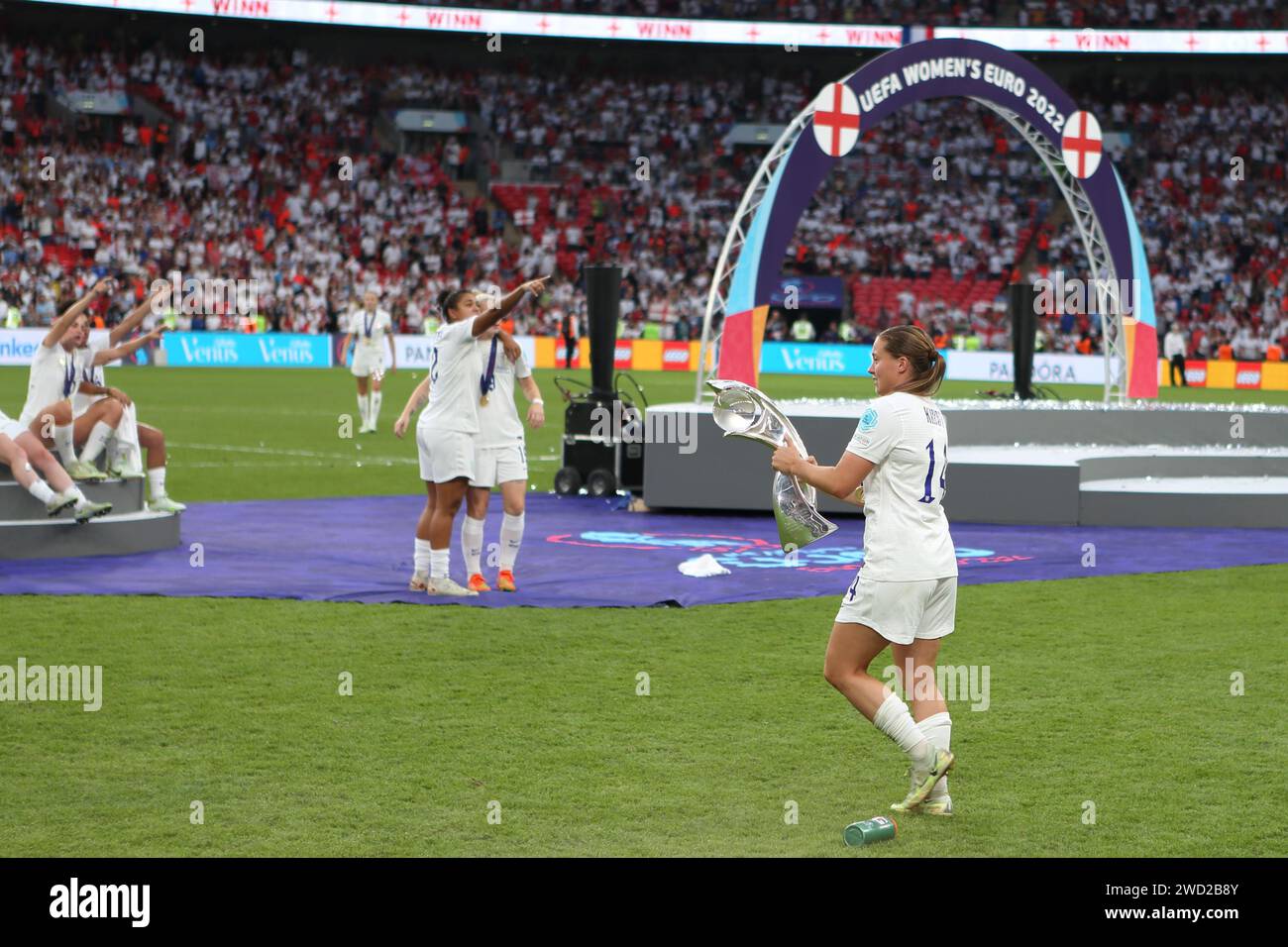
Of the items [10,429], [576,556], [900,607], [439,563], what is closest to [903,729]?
[900,607]

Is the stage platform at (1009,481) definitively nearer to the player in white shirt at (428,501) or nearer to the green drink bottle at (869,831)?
the player in white shirt at (428,501)

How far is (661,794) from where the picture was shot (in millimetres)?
6402

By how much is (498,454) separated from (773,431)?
4.92 meters

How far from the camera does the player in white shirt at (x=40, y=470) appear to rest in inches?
482

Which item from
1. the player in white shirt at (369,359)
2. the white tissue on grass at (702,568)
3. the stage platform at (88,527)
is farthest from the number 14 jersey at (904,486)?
the player in white shirt at (369,359)

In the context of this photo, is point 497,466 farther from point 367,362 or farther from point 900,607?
point 367,362

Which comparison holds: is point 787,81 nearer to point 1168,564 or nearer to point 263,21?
point 263,21

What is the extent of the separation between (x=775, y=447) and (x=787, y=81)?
4890 centimetres

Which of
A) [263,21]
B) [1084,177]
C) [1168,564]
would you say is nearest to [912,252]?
[263,21]

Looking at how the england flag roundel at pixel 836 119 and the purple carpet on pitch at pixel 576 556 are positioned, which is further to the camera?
the england flag roundel at pixel 836 119

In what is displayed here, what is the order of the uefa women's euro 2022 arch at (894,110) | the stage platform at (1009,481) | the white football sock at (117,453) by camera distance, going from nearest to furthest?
the white football sock at (117,453)
the stage platform at (1009,481)
the uefa women's euro 2022 arch at (894,110)

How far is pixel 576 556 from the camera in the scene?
1309 centimetres

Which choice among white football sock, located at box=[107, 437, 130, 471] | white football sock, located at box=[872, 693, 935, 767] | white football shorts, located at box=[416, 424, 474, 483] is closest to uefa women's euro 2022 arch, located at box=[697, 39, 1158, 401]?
white football shorts, located at box=[416, 424, 474, 483]

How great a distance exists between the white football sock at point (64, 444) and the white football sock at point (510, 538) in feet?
13.0
